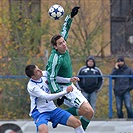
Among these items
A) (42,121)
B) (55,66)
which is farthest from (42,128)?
(55,66)

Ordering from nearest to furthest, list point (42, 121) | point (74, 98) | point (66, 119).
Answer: point (42, 121), point (66, 119), point (74, 98)

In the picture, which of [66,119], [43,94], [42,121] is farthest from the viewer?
[66,119]

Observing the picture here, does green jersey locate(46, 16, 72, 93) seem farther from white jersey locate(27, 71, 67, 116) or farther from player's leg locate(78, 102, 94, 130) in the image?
player's leg locate(78, 102, 94, 130)

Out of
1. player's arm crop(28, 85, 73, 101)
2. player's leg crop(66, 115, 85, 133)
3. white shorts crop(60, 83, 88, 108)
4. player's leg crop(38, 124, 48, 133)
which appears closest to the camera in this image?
player's arm crop(28, 85, 73, 101)

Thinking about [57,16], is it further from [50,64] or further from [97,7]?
[97,7]

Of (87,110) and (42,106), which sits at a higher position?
(42,106)

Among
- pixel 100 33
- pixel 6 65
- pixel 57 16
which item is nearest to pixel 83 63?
pixel 6 65

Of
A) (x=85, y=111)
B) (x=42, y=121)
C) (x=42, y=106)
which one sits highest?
(x=42, y=106)

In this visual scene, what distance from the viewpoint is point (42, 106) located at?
12.3 meters

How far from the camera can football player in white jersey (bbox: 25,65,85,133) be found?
39.7ft

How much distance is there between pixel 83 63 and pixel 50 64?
657cm

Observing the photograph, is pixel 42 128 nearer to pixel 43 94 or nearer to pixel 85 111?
pixel 43 94

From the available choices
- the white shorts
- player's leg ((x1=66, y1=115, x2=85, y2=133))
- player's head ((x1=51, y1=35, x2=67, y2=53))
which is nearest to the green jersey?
player's head ((x1=51, y1=35, x2=67, y2=53))

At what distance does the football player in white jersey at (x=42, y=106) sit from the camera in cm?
1209
